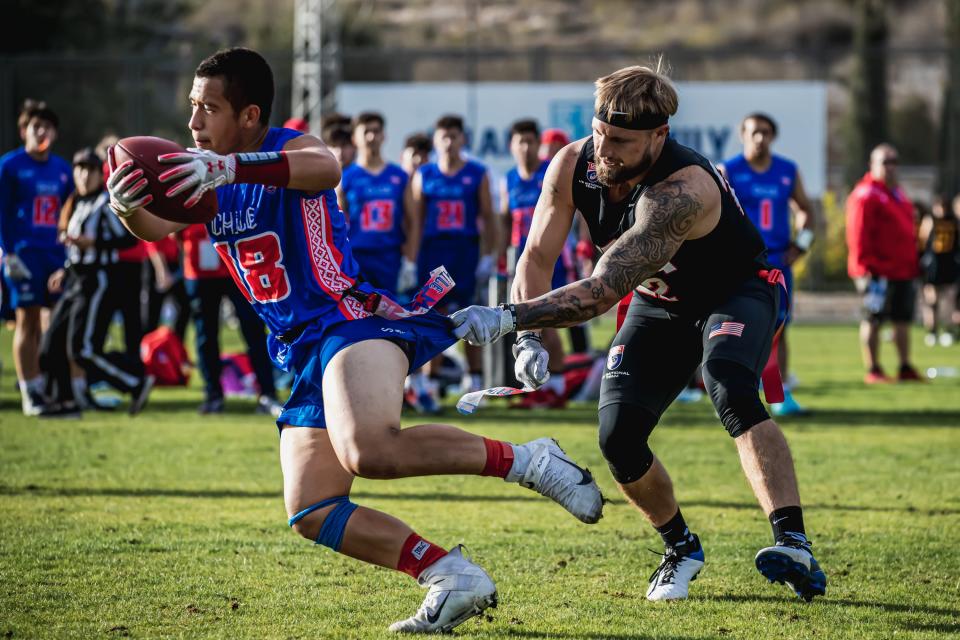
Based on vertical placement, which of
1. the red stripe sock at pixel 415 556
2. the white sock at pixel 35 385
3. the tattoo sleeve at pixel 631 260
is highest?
the tattoo sleeve at pixel 631 260

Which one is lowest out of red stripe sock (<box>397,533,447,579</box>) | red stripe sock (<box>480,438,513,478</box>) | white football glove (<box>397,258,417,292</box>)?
red stripe sock (<box>397,533,447,579</box>)

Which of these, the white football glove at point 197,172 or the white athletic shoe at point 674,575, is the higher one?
the white football glove at point 197,172

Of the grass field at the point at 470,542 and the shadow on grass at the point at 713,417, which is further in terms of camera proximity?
the shadow on grass at the point at 713,417

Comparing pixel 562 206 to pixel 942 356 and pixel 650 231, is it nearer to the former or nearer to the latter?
pixel 650 231

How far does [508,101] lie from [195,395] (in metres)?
14.5

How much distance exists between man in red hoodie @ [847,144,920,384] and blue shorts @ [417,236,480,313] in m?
3.90

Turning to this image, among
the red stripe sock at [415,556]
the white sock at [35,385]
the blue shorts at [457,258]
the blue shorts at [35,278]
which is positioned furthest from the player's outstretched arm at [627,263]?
the white sock at [35,385]

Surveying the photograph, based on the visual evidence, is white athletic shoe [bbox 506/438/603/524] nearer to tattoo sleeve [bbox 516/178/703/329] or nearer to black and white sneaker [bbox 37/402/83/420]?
tattoo sleeve [bbox 516/178/703/329]

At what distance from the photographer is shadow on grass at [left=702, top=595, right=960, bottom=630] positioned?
4.73 m

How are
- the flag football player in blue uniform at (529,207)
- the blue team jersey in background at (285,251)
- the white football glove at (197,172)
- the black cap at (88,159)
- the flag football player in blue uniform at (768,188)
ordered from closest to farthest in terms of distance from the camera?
1. the white football glove at (197,172)
2. the blue team jersey in background at (285,251)
3. the black cap at (88,159)
4. the flag football player in blue uniform at (768,188)
5. the flag football player in blue uniform at (529,207)

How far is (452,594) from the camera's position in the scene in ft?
14.1

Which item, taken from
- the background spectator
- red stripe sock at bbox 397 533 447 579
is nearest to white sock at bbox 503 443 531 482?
red stripe sock at bbox 397 533 447 579

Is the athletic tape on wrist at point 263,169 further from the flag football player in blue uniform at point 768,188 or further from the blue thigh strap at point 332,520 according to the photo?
the flag football player in blue uniform at point 768,188

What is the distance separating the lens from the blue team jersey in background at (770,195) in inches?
416
